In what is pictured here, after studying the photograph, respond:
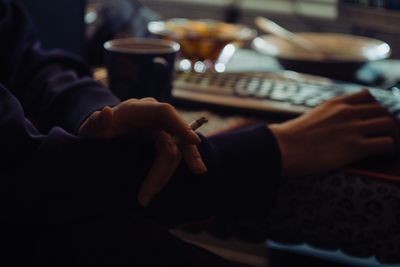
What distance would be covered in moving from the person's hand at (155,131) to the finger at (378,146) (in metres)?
0.21

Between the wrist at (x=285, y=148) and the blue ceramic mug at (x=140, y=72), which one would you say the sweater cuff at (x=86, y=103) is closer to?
the blue ceramic mug at (x=140, y=72)

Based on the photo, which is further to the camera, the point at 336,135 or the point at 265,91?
the point at 265,91

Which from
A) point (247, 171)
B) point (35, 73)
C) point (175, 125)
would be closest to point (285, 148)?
point (247, 171)

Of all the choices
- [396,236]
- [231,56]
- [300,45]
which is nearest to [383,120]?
[396,236]

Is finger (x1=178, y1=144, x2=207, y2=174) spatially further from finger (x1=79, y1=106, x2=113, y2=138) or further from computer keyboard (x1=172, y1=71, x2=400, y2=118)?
computer keyboard (x1=172, y1=71, x2=400, y2=118)

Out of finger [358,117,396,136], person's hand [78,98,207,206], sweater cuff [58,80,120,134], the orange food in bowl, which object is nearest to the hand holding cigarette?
person's hand [78,98,207,206]

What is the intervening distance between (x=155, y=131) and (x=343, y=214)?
24 centimetres

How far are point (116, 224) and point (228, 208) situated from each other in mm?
150

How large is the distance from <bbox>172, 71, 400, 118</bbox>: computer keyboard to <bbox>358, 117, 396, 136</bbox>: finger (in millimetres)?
53

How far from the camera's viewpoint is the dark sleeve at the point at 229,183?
0.58 metres

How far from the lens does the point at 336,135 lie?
0.68 metres

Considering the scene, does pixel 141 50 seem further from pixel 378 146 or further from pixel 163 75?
pixel 378 146

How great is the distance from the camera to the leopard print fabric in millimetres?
618

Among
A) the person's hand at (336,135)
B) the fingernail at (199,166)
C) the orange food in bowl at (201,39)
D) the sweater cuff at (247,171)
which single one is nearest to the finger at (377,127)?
the person's hand at (336,135)
